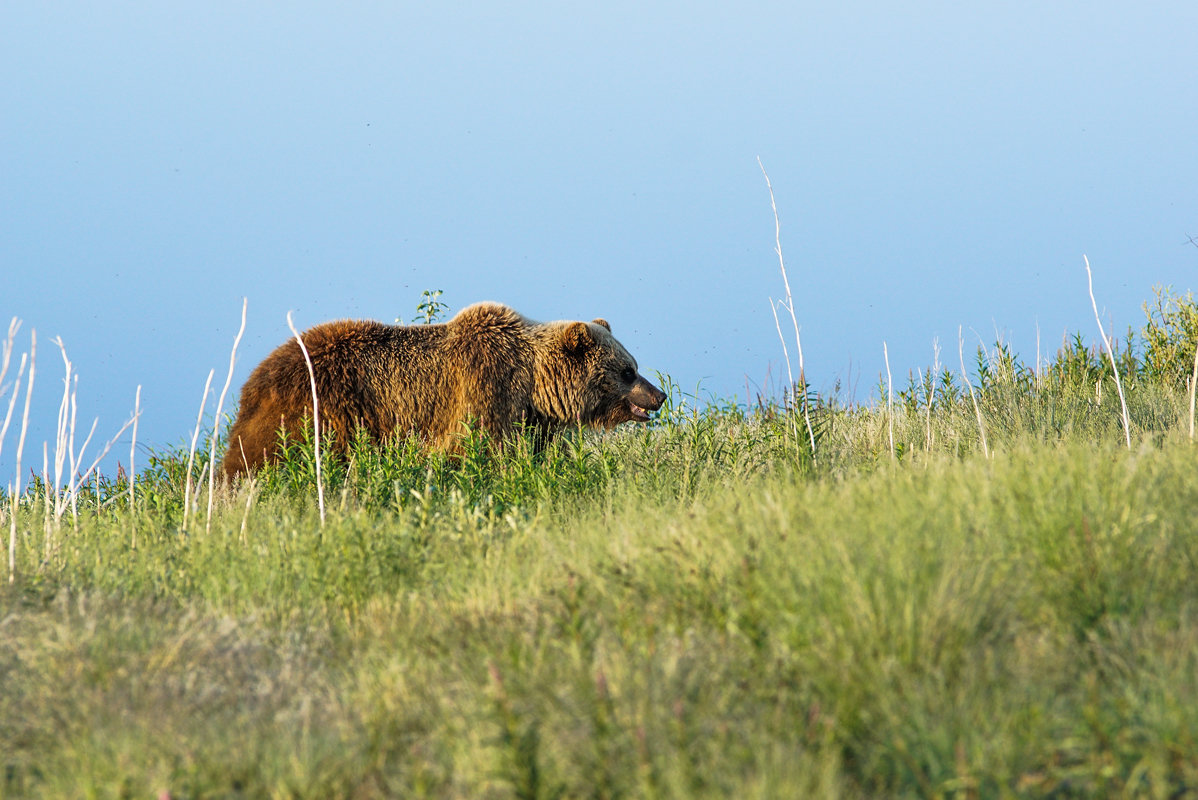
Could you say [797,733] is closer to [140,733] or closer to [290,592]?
[140,733]

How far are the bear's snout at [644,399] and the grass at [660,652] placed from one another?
3967mm

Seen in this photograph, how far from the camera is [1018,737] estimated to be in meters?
2.56

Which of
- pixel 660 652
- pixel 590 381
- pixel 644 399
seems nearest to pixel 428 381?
pixel 590 381

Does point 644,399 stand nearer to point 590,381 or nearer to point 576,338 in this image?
point 590,381

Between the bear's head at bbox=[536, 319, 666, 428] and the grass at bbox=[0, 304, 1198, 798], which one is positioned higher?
the bear's head at bbox=[536, 319, 666, 428]

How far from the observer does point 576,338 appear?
28.1ft

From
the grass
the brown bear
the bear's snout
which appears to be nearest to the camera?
the grass

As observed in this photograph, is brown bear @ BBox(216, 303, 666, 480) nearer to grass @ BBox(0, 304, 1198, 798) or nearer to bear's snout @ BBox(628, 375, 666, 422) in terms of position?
bear's snout @ BBox(628, 375, 666, 422)

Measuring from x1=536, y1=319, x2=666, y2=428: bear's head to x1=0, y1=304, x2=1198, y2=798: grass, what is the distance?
3436 millimetres

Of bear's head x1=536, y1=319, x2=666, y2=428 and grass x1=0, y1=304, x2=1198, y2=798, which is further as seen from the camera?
bear's head x1=536, y1=319, x2=666, y2=428

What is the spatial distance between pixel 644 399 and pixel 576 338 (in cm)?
105

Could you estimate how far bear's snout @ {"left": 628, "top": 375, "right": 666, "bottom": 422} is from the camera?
30.0 ft

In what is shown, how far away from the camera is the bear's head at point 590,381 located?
27.9 feet

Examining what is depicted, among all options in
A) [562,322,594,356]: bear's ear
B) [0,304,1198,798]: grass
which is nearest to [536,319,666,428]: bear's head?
[562,322,594,356]: bear's ear
